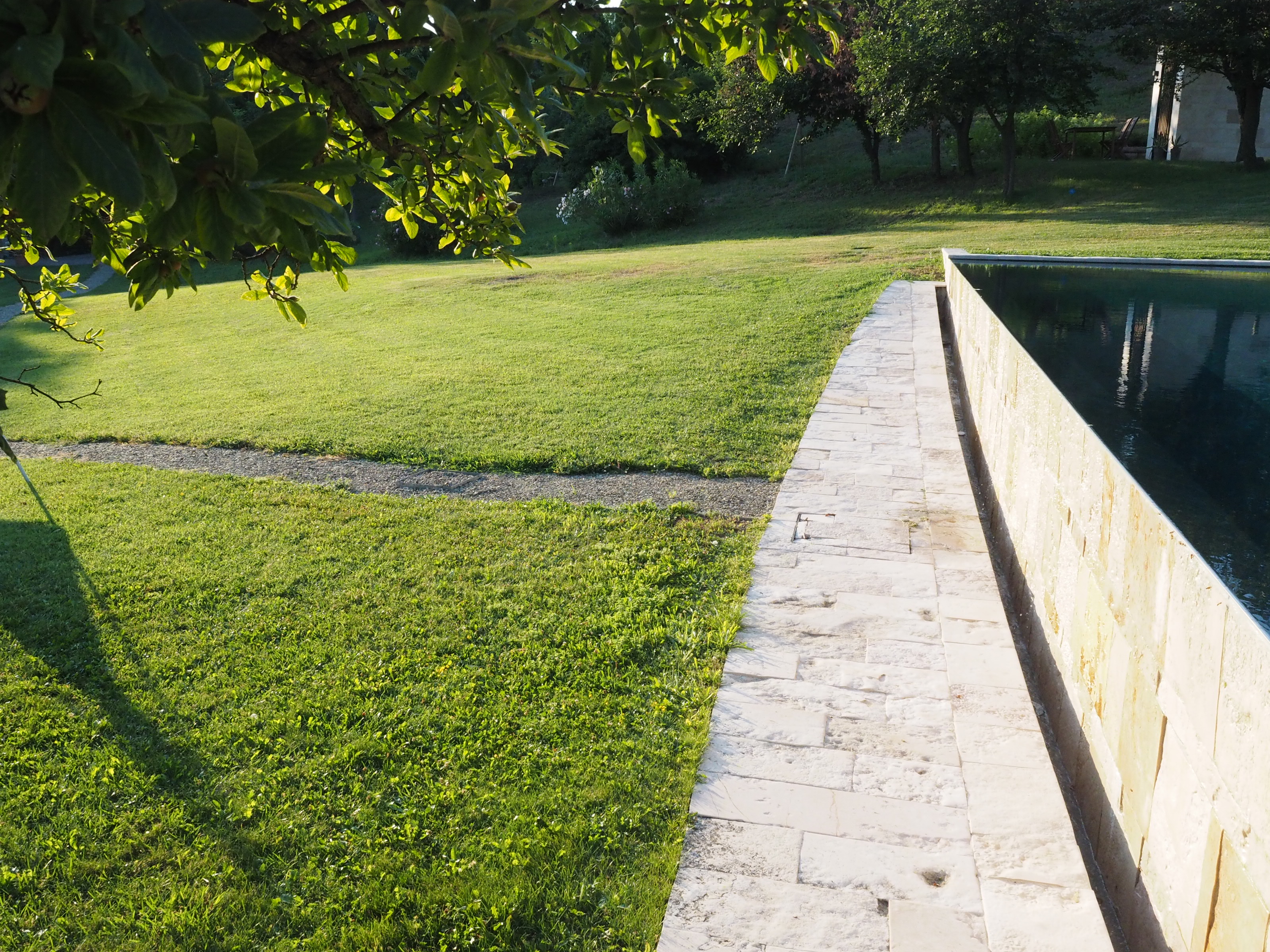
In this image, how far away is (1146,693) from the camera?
9.49 ft

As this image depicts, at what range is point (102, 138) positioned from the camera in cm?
96

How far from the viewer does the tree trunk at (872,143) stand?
86.8ft

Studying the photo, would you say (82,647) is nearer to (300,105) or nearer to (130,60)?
(300,105)

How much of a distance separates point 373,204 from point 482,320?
26157 mm

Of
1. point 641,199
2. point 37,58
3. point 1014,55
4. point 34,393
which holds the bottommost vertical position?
point 34,393

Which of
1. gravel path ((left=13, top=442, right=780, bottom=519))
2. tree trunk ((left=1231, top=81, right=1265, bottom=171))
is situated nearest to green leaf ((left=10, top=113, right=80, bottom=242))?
gravel path ((left=13, top=442, right=780, bottom=519))

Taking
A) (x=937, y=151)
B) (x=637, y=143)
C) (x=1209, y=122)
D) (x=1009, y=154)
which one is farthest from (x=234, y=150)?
(x=1209, y=122)

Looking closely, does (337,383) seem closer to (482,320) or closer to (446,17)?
(482,320)

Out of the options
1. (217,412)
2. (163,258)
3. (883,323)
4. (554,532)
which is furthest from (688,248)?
(163,258)

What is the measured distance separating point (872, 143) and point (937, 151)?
195cm

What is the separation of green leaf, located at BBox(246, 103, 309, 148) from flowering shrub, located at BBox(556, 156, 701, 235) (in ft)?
84.6

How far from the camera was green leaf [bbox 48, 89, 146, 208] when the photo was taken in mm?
936

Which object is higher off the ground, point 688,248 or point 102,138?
point 102,138

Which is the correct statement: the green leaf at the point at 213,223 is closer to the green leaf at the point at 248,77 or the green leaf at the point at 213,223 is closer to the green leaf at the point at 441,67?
the green leaf at the point at 441,67
